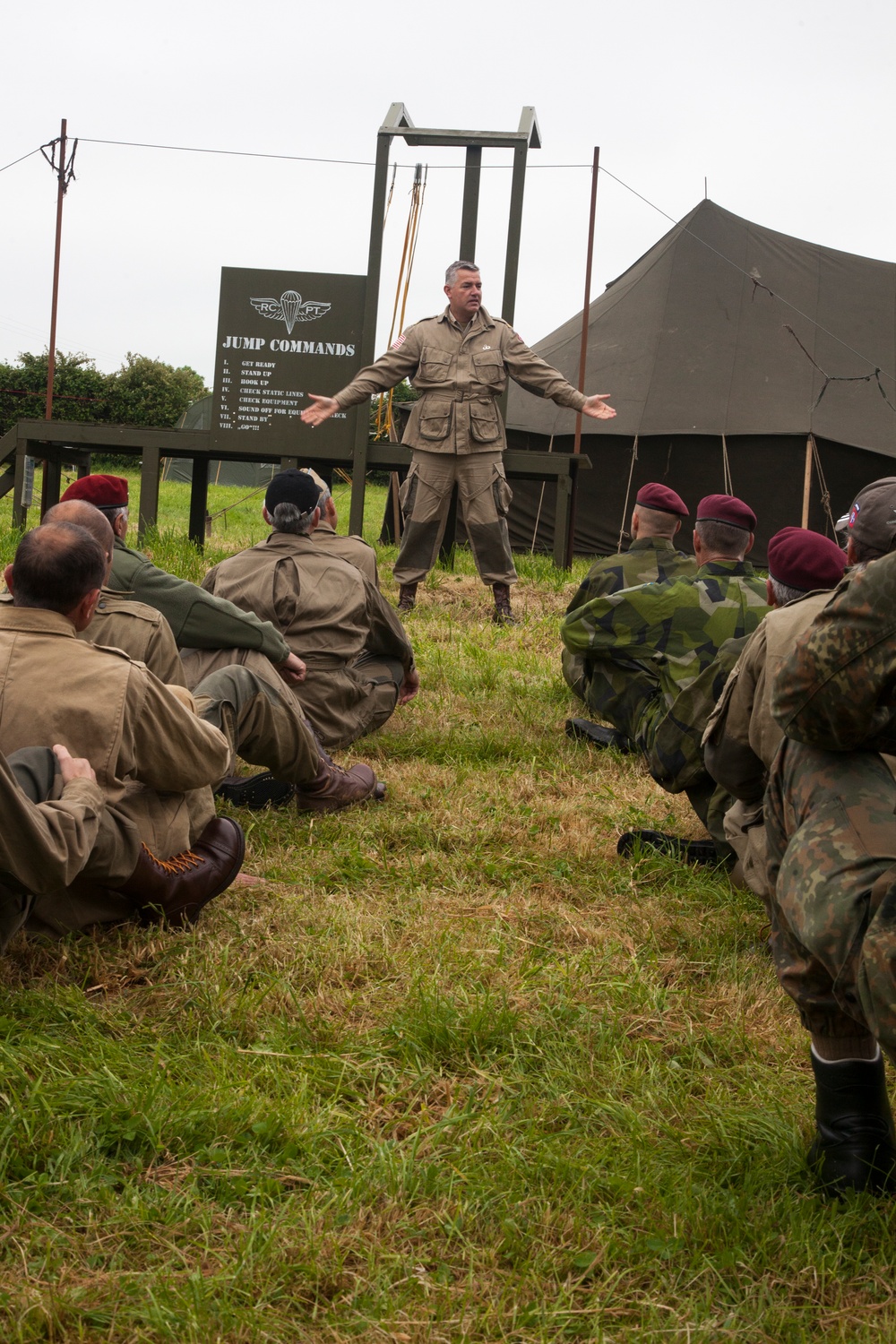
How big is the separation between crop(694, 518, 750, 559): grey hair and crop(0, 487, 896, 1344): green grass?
140cm

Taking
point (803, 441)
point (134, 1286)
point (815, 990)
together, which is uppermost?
point (803, 441)

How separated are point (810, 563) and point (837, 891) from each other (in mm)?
1588

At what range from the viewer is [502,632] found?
7668mm

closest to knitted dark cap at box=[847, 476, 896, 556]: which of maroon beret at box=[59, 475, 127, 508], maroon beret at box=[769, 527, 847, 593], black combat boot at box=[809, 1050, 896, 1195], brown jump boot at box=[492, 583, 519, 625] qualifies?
maroon beret at box=[769, 527, 847, 593]

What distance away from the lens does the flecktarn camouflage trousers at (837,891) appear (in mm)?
1953

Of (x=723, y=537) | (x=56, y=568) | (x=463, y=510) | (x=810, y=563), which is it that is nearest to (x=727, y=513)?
(x=723, y=537)

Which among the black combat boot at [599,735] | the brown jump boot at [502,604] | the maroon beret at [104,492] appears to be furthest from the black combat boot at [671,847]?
the brown jump boot at [502,604]

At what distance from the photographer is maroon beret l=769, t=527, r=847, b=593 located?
3.45 m

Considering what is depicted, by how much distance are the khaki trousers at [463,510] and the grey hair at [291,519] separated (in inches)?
125

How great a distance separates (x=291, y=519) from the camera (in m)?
5.05

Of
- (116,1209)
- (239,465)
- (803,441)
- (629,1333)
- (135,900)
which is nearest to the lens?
(629,1333)

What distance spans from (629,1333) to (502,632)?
232 inches

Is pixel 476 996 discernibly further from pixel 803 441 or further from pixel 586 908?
pixel 803 441

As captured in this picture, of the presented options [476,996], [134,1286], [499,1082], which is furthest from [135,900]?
[134,1286]
